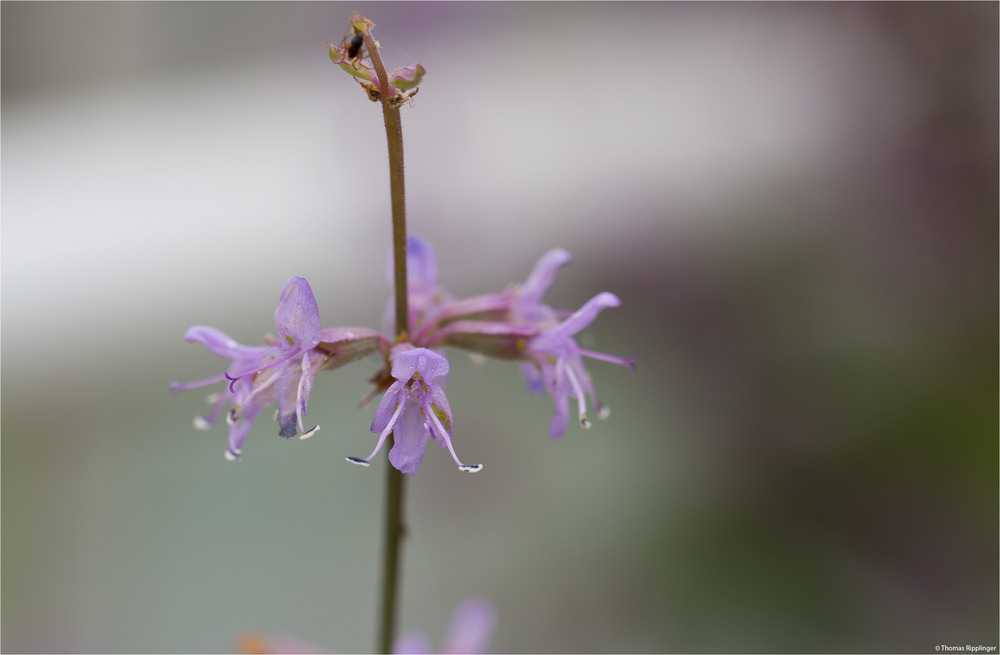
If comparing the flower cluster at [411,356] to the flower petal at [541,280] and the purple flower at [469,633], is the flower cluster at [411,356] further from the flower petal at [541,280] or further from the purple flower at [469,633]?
the purple flower at [469,633]

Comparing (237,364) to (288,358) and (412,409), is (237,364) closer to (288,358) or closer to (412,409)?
(288,358)

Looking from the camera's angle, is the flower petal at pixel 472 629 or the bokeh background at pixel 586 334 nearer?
the flower petal at pixel 472 629

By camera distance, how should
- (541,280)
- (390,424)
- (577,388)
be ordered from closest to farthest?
(390,424) → (577,388) → (541,280)

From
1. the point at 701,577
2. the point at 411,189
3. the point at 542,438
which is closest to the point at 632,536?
the point at 701,577

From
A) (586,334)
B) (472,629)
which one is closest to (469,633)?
(472,629)

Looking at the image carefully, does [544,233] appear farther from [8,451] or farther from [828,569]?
[8,451]

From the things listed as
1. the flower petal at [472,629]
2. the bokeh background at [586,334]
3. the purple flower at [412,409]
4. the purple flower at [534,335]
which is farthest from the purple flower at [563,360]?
the bokeh background at [586,334]

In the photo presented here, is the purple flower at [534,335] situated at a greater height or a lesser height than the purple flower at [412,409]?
greater
